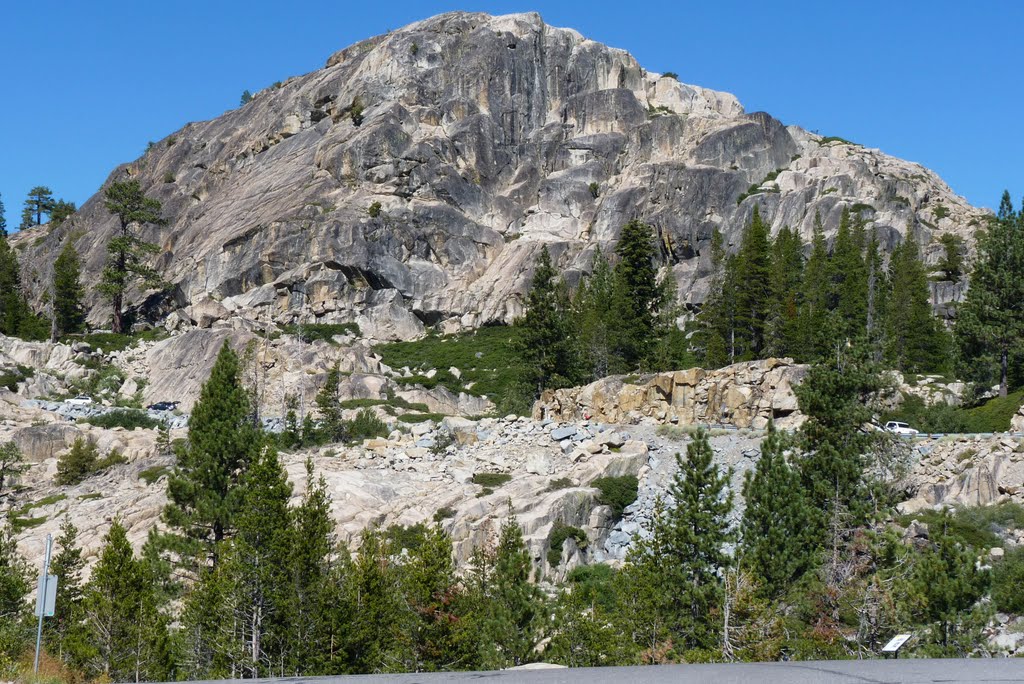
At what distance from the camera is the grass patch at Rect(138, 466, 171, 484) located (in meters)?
47.7

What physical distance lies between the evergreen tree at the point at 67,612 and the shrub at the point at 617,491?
20.4 m

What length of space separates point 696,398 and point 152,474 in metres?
27.5

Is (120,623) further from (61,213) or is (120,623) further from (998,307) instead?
(61,213)

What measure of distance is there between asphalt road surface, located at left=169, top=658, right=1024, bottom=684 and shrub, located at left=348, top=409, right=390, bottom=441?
41.2 metres

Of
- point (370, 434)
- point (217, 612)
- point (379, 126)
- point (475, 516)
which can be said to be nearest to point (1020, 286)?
point (475, 516)

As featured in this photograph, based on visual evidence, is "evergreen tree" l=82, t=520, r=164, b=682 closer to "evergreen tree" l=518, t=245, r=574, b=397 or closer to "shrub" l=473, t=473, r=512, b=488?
"shrub" l=473, t=473, r=512, b=488

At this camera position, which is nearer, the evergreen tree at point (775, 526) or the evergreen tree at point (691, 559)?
the evergreen tree at point (691, 559)

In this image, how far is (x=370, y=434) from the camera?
2176 inches

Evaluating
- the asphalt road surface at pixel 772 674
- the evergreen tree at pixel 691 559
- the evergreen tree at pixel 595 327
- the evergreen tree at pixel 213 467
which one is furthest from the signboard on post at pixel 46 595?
the evergreen tree at pixel 595 327

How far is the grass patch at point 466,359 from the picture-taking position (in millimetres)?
76500

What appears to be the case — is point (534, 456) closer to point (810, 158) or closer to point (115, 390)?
point (115, 390)

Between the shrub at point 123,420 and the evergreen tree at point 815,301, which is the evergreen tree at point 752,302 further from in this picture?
the shrub at point 123,420

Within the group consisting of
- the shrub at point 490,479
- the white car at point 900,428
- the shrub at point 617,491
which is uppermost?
the white car at point 900,428

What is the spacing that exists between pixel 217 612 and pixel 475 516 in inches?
560
